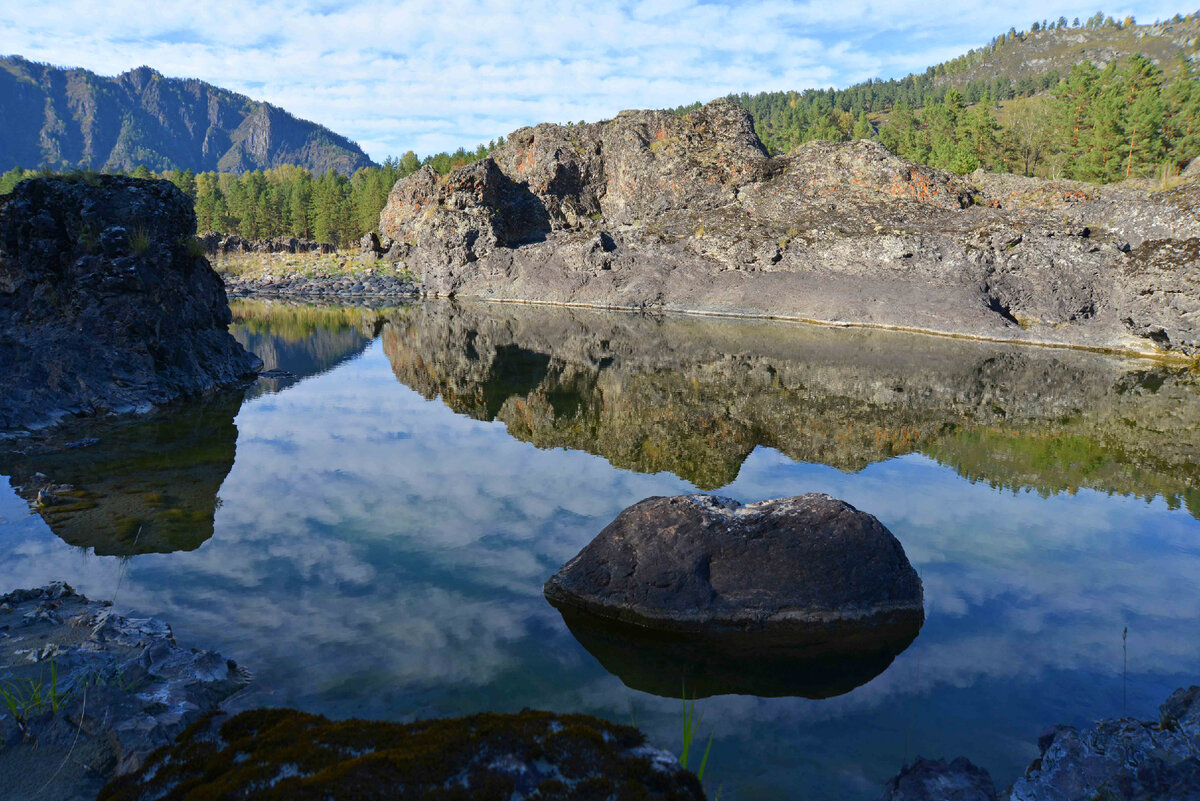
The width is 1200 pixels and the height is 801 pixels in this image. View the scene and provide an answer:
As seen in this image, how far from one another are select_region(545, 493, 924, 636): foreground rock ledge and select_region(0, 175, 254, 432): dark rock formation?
17.0 metres

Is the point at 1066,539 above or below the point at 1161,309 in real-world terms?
below

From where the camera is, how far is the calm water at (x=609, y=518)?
7.09 metres

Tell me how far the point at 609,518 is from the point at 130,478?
975 centimetres

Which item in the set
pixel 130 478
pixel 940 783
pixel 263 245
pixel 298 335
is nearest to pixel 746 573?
pixel 940 783

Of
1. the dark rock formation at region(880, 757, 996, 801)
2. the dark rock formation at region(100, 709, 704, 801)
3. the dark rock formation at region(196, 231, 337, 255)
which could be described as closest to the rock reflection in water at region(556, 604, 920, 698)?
the dark rock formation at region(880, 757, 996, 801)

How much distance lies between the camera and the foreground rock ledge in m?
8.70

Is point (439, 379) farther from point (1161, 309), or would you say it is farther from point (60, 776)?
point (1161, 309)

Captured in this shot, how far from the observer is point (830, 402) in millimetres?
21875

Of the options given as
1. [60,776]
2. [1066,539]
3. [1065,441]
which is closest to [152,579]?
[60,776]

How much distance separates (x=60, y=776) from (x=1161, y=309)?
46.6 m

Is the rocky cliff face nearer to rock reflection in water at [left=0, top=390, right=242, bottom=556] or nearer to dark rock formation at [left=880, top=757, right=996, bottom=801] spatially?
dark rock formation at [left=880, top=757, right=996, bottom=801]

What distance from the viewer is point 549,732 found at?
4.84m

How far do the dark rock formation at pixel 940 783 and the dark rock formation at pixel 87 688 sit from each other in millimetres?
5990

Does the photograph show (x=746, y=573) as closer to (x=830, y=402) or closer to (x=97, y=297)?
(x=830, y=402)
